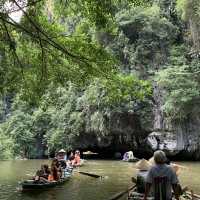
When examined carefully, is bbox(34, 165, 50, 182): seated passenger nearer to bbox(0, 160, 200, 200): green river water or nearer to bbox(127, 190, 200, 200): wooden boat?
bbox(0, 160, 200, 200): green river water

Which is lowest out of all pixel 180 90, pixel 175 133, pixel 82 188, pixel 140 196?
pixel 140 196

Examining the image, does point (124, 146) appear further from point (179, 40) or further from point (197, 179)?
point (197, 179)

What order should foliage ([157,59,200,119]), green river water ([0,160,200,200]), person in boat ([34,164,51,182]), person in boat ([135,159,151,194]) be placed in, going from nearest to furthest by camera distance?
1. person in boat ([135,159,151,194])
2. green river water ([0,160,200,200])
3. person in boat ([34,164,51,182])
4. foliage ([157,59,200,119])

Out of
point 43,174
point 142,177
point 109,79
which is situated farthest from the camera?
point 43,174

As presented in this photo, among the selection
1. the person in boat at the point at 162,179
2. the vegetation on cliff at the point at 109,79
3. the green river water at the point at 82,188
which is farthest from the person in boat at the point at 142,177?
the person in boat at the point at 162,179

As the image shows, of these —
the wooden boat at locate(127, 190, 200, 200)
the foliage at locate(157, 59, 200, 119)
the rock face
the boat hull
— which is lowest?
the wooden boat at locate(127, 190, 200, 200)

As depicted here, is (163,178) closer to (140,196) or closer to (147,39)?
(140,196)

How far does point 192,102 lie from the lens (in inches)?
1044

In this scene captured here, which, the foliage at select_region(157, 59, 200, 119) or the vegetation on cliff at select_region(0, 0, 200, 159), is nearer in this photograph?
the vegetation on cliff at select_region(0, 0, 200, 159)

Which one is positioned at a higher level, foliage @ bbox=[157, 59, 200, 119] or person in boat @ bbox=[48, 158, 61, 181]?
foliage @ bbox=[157, 59, 200, 119]

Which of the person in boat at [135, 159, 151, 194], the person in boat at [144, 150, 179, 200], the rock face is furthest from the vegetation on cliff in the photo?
the person in boat at [144, 150, 179, 200]

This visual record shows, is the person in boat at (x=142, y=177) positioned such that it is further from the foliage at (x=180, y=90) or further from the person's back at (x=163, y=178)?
the foliage at (x=180, y=90)

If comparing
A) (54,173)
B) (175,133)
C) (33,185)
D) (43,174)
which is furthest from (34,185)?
(175,133)

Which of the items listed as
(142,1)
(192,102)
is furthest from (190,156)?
(142,1)
